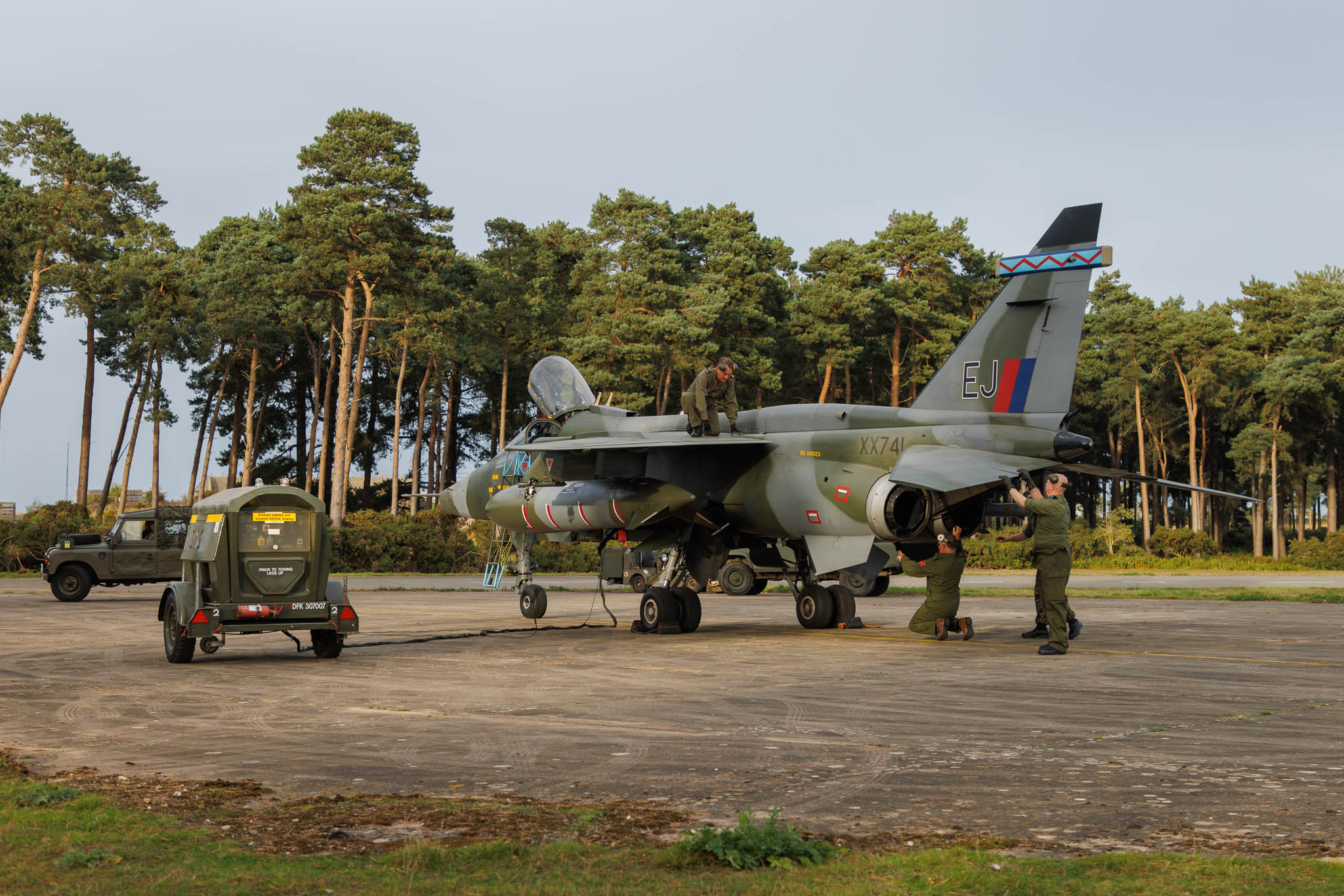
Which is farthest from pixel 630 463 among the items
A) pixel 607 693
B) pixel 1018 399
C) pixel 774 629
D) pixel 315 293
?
pixel 315 293

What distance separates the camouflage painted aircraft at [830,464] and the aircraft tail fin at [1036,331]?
0.7 inches

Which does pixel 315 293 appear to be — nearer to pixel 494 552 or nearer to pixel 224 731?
pixel 494 552

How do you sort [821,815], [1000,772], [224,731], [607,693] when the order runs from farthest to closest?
[607,693] < [224,731] < [1000,772] < [821,815]

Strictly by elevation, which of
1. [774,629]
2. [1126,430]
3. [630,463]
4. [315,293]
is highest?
[315,293]

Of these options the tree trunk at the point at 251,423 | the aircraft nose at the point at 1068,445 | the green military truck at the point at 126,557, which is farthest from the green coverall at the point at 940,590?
the tree trunk at the point at 251,423

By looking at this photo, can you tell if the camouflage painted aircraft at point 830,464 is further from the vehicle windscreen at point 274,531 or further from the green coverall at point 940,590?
the vehicle windscreen at point 274,531

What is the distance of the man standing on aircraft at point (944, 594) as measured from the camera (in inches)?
578

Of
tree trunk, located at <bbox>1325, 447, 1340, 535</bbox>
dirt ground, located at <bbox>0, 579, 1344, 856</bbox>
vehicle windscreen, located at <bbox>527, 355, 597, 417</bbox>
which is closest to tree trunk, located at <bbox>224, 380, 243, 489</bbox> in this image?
vehicle windscreen, located at <bbox>527, 355, 597, 417</bbox>

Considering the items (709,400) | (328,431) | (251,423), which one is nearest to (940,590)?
(709,400)

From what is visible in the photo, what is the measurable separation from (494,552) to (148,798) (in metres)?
21.3

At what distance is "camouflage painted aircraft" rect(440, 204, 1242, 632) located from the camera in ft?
47.4

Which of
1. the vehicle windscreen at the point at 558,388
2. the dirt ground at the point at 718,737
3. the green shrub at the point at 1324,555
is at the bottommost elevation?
the dirt ground at the point at 718,737

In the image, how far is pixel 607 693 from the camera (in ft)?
33.8

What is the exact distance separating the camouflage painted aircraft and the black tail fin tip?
18mm
